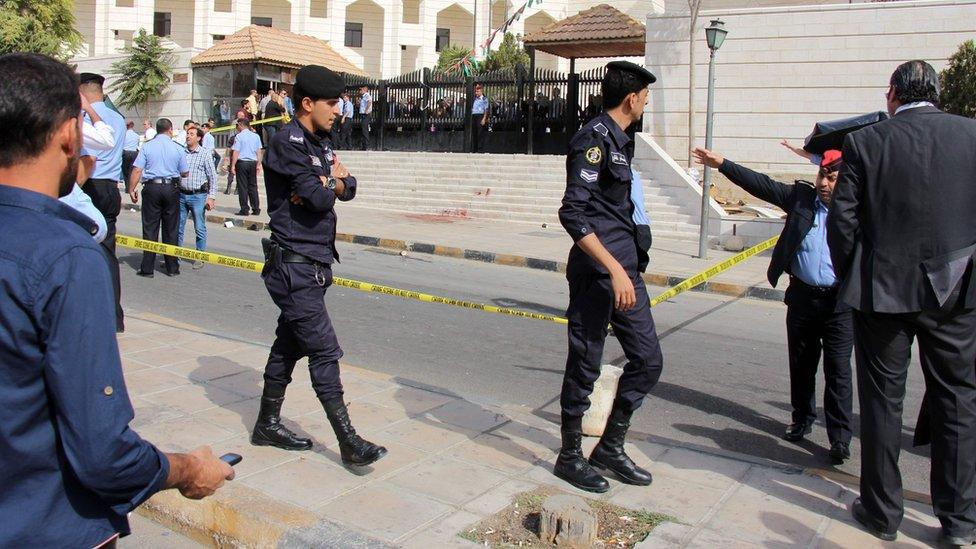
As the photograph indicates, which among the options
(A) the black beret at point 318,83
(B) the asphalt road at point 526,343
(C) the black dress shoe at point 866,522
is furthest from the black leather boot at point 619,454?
(A) the black beret at point 318,83

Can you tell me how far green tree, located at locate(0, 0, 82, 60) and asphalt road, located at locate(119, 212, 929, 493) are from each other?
24.7 meters

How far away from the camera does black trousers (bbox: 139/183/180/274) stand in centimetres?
1042

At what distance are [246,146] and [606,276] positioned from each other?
1388cm

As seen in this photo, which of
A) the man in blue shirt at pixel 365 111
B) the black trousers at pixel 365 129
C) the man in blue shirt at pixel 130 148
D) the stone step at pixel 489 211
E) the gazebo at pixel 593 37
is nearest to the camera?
the man in blue shirt at pixel 130 148

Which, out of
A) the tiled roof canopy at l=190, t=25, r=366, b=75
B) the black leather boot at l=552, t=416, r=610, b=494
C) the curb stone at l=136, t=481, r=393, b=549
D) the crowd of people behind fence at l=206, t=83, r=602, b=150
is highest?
the tiled roof canopy at l=190, t=25, r=366, b=75

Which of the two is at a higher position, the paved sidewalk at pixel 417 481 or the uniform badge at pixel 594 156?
the uniform badge at pixel 594 156

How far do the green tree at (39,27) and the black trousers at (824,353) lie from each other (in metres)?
31.0

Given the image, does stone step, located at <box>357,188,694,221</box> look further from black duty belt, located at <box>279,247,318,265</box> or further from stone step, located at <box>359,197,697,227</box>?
black duty belt, located at <box>279,247,318,265</box>

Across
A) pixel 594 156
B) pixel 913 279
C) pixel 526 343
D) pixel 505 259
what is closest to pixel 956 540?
pixel 913 279

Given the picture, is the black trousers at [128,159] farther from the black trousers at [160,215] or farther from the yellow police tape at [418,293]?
the yellow police tape at [418,293]

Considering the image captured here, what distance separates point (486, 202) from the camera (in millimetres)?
18312

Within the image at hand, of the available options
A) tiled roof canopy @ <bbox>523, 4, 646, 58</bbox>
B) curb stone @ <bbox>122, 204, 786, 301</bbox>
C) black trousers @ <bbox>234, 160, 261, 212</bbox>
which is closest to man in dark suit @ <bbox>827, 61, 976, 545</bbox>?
curb stone @ <bbox>122, 204, 786, 301</bbox>

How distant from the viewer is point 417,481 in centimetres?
424

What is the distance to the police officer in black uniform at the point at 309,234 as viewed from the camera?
4.27m
